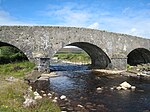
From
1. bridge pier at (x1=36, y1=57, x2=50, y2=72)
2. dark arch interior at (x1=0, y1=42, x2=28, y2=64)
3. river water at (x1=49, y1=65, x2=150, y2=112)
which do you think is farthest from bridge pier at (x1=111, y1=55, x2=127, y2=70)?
river water at (x1=49, y1=65, x2=150, y2=112)

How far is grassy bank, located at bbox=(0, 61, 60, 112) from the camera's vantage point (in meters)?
11.2

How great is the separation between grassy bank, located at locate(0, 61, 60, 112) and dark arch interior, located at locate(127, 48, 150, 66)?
82.0 feet

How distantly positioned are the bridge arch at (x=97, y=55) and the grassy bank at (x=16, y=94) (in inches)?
407

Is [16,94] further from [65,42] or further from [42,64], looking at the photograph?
[65,42]

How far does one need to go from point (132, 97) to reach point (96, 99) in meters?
2.99

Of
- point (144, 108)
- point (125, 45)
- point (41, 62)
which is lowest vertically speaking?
point (144, 108)

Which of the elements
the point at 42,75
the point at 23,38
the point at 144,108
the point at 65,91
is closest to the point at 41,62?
the point at 42,75

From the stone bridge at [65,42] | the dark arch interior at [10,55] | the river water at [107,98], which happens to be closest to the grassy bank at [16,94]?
the stone bridge at [65,42]

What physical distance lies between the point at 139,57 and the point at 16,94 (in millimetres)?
37399

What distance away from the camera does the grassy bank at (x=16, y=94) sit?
11152 mm

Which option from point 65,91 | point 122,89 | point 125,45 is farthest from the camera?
point 125,45

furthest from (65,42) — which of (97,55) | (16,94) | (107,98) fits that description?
(16,94)

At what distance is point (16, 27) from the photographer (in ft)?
90.8

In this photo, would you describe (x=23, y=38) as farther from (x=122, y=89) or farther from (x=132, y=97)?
(x=132, y=97)
